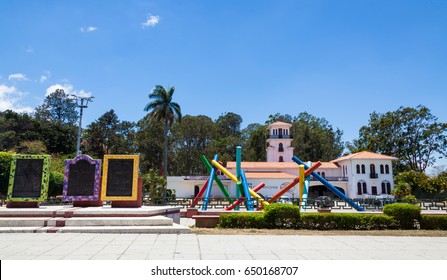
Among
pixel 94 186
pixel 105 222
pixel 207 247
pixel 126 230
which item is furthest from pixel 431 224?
pixel 94 186

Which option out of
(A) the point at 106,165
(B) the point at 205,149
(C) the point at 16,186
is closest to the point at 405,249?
(A) the point at 106,165

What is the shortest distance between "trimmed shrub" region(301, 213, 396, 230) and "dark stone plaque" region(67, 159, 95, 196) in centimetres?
958

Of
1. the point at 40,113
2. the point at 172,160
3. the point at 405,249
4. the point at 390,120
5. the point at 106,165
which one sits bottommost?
the point at 405,249

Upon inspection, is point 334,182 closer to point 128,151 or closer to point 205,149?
point 205,149

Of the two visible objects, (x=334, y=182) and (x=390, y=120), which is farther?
(x=390, y=120)

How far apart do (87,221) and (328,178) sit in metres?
39.0

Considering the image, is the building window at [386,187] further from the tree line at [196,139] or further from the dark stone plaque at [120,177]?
the dark stone plaque at [120,177]

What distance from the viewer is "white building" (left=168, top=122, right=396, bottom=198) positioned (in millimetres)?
40438

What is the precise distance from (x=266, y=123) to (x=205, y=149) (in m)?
15.8

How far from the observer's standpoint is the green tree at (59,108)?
7606 cm

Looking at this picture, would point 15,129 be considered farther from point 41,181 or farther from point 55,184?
point 41,181

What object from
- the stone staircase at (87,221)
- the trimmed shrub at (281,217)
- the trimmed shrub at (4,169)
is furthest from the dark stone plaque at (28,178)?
the trimmed shrub at (4,169)

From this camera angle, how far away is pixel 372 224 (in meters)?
12.4

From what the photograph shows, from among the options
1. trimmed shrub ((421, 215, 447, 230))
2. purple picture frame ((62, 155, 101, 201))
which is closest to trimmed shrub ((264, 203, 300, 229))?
trimmed shrub ((421, 215, 447, 230))
